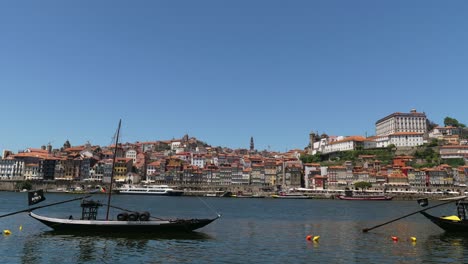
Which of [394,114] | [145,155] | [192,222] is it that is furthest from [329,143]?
[192,222]

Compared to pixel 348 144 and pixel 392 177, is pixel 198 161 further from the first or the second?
pixel 392 177

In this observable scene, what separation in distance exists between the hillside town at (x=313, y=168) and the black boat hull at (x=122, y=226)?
4173 inches

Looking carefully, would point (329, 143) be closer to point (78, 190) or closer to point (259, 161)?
point (259, 161)

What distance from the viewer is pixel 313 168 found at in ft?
474

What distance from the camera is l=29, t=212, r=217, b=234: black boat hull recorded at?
2973 centimetres

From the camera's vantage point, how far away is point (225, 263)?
21172 mm

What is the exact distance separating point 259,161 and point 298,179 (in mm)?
18124

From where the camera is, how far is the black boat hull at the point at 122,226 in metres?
29.7

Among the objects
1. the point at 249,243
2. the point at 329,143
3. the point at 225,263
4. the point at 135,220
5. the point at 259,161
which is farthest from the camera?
the point at 329,143

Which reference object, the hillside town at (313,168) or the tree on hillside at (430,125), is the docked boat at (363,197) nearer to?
the hillside town at (313,168)

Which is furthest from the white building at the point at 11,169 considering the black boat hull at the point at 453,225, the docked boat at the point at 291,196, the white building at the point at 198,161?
the black boat hull at the point at 453,225

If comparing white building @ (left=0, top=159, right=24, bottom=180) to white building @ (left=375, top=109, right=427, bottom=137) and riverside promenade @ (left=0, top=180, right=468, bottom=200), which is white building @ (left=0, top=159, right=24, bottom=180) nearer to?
riverside promenade @ (left=0, top=180, right=468, bottom=200)

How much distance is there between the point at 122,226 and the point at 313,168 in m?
120

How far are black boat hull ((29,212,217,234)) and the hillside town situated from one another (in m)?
106
